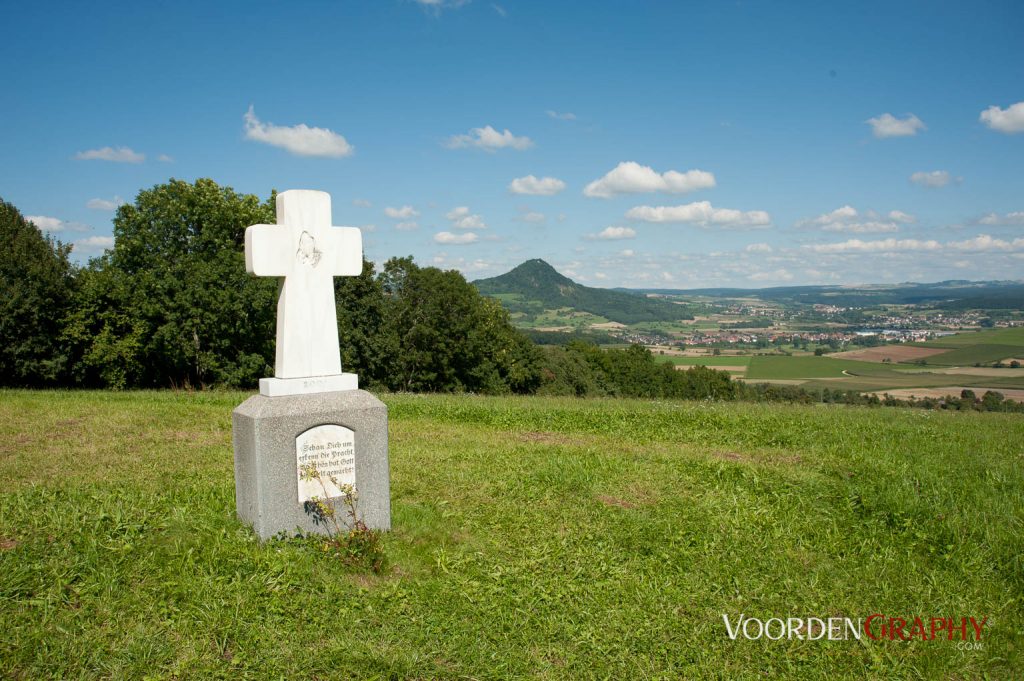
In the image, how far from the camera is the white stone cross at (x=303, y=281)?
595cm

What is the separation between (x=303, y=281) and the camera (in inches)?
242

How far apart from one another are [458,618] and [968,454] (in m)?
8.43

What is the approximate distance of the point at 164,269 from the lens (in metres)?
27.0

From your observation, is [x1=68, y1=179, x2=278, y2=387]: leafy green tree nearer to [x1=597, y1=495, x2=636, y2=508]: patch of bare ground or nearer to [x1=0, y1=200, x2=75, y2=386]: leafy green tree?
[x1=0, y1=200, x2=75, y2=386]: leafy green tree

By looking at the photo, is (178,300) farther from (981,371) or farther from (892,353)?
(892,353)

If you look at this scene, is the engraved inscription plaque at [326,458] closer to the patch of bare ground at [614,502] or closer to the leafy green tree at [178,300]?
the patch of bare ground at [614,502]

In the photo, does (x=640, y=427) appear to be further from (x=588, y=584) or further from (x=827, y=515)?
(x=588, y=584)

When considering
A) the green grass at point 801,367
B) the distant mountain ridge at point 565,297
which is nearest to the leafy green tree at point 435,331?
the green grass at point 801,367

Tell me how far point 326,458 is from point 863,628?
15.7 ft

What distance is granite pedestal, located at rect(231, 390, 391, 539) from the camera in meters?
5.60

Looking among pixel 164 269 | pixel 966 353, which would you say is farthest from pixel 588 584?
pixel 966 353

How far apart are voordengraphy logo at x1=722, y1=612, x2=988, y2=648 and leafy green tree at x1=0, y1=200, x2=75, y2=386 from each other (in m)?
29.1

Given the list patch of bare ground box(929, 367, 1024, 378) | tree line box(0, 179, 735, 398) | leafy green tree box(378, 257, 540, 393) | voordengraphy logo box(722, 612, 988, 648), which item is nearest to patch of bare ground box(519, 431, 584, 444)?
voordengraphy logo box(722, 612, 988, 648)

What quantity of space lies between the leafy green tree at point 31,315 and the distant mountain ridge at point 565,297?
111 meters
